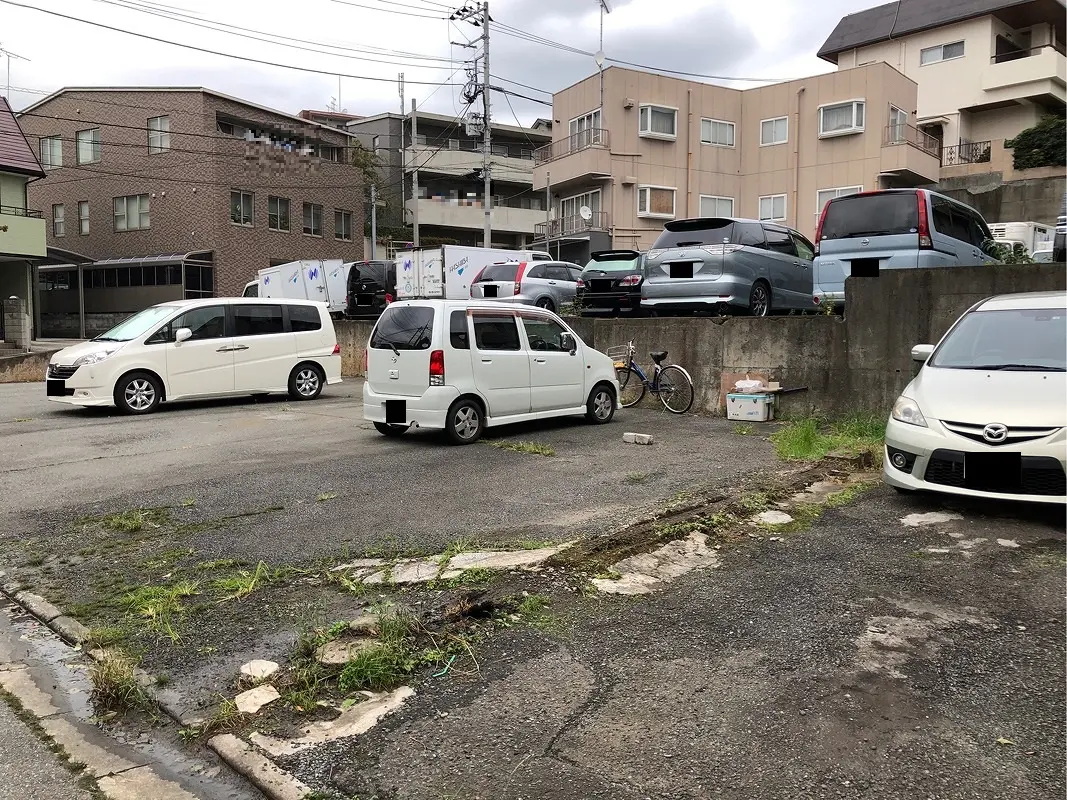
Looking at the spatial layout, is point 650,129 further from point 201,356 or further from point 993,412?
point 993,412

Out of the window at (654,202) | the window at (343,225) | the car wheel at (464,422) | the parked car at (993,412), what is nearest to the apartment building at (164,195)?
the window at (343,225)

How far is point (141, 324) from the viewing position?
41.0 feet

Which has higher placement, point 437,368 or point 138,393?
point 437,368

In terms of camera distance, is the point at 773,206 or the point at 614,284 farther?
the point at 773,206

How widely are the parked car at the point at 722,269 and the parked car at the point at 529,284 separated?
4073 mm

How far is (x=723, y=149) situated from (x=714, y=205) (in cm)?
228

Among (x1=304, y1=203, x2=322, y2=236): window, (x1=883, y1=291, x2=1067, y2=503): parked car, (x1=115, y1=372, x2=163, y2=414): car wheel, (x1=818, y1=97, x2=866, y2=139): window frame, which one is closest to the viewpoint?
(x1=883, y1=291, x2=1067, y2=503): parked car

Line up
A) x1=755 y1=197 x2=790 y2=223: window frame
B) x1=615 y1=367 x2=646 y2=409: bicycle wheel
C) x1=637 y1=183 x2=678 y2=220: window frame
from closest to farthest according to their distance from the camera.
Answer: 1. x1=615 y1=367 x2=646 y2=409: bicycle wheel
2. x1=637 y1=183 x2=678 y2=220: window frame
3. x1=755 y1=197 x2=790 y2=223: window frame

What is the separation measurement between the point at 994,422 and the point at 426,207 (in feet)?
134

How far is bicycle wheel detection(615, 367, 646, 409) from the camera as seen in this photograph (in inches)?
492

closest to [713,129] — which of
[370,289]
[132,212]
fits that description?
[370,289]

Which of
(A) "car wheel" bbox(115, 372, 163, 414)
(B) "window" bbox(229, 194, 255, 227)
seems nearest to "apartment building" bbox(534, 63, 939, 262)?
(B) "window" bbox(229, 194, 255, 227)

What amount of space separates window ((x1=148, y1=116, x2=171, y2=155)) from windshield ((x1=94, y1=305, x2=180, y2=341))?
23.1m

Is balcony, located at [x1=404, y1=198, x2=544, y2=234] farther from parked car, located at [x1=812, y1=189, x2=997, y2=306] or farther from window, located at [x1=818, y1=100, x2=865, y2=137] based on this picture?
parked car, located at [x1=812, y1=189, x2=997, y2=306]
